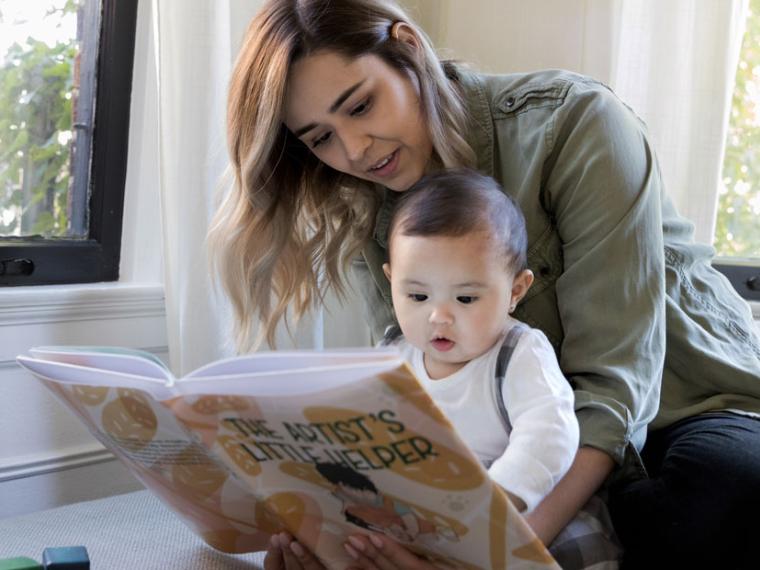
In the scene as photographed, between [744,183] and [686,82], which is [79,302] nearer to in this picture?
[686,82]

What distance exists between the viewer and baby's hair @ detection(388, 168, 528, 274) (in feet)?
3.86

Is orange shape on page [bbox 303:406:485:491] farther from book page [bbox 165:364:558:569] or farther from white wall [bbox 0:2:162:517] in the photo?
white wall [bbox 0:2:162:517]

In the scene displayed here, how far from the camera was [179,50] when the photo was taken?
170 centimetres

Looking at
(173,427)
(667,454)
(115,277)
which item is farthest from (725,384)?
(115,277)

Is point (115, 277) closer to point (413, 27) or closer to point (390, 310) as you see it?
point (390, 310)

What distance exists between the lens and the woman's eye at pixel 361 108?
4.45 ft

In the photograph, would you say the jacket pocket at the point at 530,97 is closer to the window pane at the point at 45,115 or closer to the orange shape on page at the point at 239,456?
the orange shape on page at the point at 239,456

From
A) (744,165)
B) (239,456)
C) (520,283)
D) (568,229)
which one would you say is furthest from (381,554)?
(744,165)

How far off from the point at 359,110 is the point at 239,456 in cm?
61

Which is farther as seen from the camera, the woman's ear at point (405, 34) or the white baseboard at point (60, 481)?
the white baseboard at point (60, 481)

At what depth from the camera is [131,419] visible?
0.99 m

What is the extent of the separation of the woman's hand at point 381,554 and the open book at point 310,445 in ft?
0.04

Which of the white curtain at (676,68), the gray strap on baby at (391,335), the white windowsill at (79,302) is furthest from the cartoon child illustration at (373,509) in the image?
the white curtain at (676,68)

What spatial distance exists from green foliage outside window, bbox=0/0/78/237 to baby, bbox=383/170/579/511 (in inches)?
37.6
